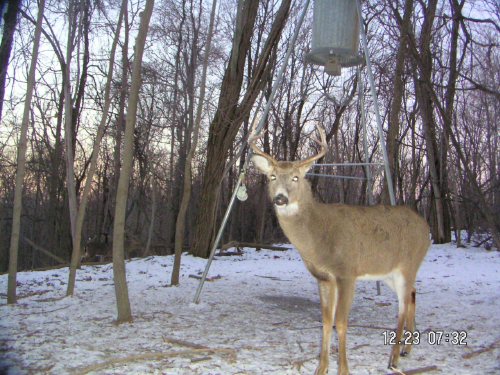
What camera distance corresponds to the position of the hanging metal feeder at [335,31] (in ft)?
25.8

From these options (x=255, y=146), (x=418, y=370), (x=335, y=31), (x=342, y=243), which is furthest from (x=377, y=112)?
(x=418, y=370)

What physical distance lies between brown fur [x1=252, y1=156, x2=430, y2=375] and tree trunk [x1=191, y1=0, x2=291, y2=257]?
505 centimetres

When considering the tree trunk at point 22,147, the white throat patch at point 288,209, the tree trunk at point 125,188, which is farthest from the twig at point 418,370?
the tree trunk at point 22,147

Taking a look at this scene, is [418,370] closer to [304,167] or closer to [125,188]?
[304,167]

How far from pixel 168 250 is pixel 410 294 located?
55.3 feet

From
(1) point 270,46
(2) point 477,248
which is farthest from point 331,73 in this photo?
(2) point 477,248

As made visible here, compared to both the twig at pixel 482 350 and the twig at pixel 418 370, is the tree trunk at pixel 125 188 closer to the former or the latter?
the twig at pixel 418 370

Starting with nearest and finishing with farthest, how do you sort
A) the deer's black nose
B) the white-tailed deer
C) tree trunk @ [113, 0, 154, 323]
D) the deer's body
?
1. the deer's black nose
2. the white-tailed deer
3. the deer's body
4. tree trunk @ [113, 0, 154, 323]

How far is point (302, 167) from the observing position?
537 centimetres

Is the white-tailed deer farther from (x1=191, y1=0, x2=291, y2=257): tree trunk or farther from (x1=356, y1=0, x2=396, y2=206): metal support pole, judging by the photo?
(x1=191, y1=0, x2=291, y2=257): tree trunk

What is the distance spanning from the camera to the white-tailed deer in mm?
4945

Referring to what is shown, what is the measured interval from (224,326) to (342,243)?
2.03m

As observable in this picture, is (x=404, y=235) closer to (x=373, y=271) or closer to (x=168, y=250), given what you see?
(x=373, y=271)

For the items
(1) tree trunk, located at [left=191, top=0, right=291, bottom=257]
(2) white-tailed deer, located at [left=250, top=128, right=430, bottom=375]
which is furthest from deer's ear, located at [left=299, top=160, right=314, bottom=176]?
(1) tree trunk, located at [left=191, top=0, right=291, bottom=257]
